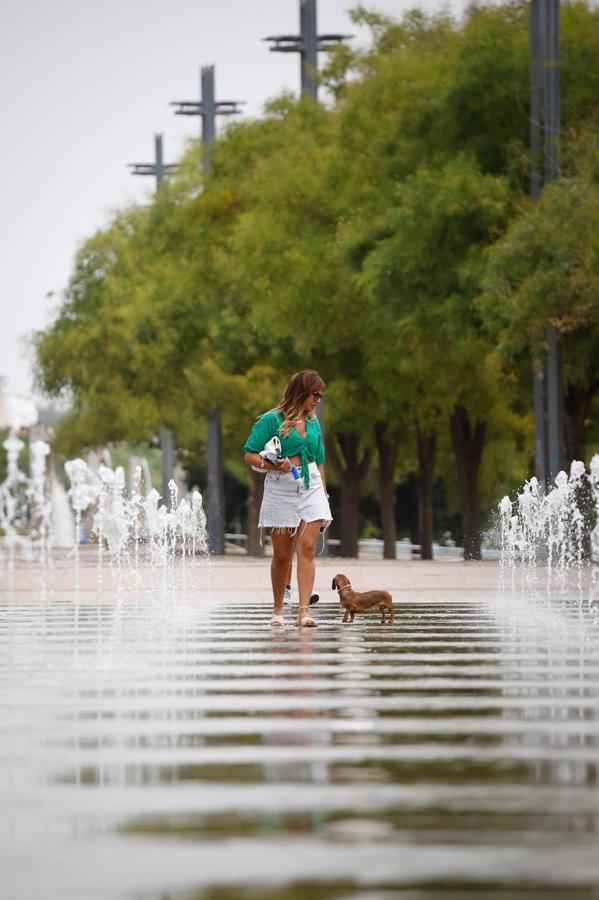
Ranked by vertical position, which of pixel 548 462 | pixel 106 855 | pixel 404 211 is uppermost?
pixel 404 211

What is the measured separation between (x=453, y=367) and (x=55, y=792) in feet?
102

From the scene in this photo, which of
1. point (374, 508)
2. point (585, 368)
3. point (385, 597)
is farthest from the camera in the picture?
point (374, 508)

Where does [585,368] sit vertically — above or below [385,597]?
above

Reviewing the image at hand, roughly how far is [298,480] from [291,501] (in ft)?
0.87

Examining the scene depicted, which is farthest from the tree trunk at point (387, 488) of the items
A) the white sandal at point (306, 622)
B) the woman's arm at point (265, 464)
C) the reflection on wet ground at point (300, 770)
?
the reflection on wet ground at point (300, 770)

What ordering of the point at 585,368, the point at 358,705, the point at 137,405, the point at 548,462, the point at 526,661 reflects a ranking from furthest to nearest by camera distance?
the point at 137,405 → the point at 585,368 → the point at 548,462 → the point at 526,661 → the point at 358,705

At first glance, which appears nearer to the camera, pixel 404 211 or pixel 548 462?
pixel 548 462

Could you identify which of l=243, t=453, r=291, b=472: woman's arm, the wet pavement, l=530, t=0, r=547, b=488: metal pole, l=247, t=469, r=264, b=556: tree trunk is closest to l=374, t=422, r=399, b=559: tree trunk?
l=247, t=469, r=264, b=556: tree trunk

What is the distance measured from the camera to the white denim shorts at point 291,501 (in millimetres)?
16312

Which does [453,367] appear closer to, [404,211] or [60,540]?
[404,211]

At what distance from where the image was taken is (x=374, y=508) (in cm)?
7362

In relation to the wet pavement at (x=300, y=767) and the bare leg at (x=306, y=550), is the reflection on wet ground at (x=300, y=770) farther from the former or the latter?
the bare leg at (x=306, y=550)

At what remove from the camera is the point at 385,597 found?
669 inches

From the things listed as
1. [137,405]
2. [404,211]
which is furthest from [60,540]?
[404,211]
